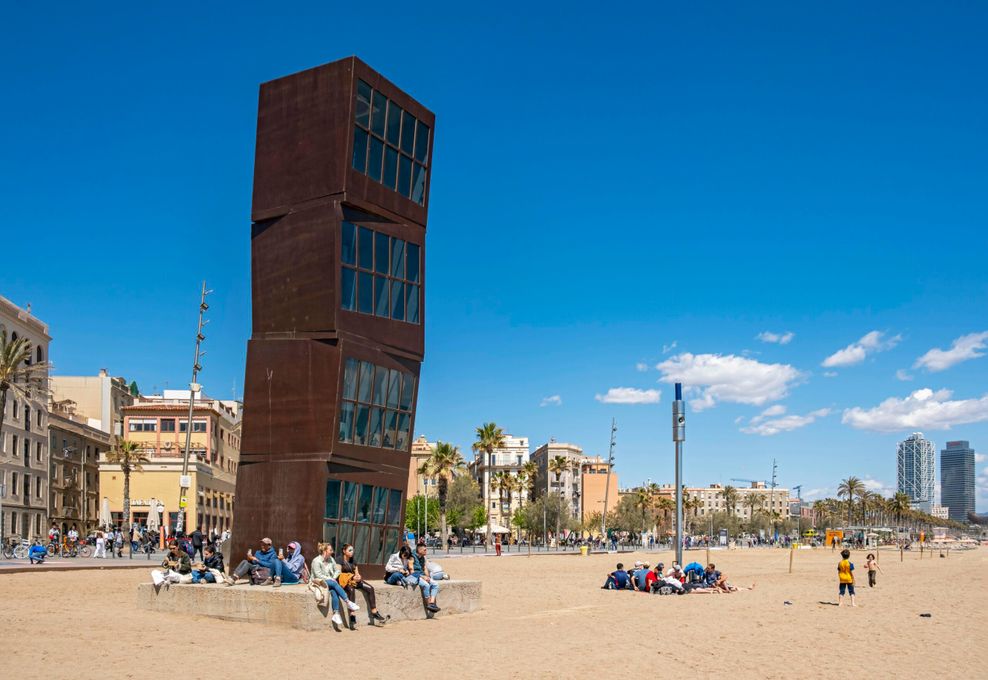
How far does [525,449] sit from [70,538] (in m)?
134

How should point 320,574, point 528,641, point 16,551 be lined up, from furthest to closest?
1. point 16,551
2. point 320,574
3. point 528,641

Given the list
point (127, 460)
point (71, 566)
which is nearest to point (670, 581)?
point (71, 566)

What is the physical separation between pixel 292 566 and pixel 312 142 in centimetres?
933

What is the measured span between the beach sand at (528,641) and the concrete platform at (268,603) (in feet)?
0.91

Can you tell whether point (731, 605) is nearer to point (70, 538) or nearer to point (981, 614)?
point (981, 614)

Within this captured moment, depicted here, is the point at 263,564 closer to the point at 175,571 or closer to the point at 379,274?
the point at 175,571

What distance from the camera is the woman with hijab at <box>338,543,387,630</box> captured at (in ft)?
59.6

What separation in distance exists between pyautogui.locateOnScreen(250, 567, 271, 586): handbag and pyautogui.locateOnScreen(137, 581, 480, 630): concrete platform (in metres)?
0.30

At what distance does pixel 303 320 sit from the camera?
21.6 m

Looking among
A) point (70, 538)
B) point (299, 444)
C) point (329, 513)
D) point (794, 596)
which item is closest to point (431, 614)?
point (329, 513)

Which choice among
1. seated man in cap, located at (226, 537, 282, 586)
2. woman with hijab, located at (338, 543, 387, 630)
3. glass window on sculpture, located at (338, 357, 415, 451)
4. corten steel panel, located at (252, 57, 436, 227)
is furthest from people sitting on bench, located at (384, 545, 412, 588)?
corten steel panel, located at (252, 57, 436, 227)

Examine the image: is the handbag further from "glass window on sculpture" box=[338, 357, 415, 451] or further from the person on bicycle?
the person on bicycle

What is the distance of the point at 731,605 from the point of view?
25.4 m

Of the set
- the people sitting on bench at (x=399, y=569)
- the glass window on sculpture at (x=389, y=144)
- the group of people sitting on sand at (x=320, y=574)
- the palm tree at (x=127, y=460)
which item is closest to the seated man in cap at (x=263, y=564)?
the group of people sitting on sand at (x=320, y=574)
